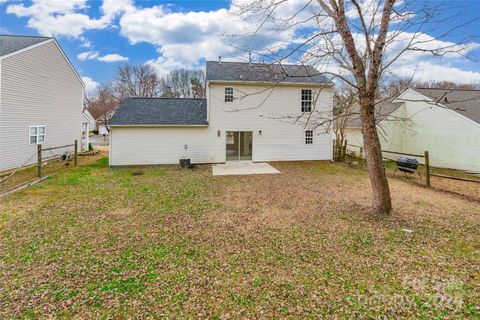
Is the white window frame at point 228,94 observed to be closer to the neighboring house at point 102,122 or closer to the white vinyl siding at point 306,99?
the white vinyl siding at point 306,99

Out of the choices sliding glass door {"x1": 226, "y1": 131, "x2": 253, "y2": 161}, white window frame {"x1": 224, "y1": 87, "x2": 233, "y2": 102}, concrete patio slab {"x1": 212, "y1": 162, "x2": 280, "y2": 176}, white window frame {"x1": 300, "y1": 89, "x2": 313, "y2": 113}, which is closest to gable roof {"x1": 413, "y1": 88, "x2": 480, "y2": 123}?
white window frame {"x1": 300, "y1": 89, "x2": 313, "y2": 113}

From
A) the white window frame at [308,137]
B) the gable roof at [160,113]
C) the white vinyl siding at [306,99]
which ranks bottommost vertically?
the white window frame at [308,137]

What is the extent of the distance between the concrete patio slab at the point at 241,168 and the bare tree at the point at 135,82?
31.5m

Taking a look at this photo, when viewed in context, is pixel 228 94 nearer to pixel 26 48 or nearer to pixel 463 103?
pixel 26 48

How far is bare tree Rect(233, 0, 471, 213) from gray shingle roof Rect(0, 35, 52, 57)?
1223 centimetres

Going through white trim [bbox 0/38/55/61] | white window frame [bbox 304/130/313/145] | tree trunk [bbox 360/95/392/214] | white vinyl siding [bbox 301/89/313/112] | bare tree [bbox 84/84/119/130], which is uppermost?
bare tree [bbox 84/84/119/130]

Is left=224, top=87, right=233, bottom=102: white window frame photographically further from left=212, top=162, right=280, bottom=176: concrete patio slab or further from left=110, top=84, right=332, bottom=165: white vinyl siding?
left=212, top=162, right=280, bottom=176: concrete patio slab

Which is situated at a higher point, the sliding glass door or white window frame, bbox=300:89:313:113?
white window frame, bbox=300:89:313:113

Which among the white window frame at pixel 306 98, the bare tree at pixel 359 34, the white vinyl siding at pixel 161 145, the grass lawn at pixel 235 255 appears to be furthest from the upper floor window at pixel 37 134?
the white window frame at pixel 306 98

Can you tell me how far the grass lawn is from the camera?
2.97 m

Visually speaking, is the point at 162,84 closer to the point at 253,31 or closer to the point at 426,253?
the point at 253,31

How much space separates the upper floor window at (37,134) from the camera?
12.4 m

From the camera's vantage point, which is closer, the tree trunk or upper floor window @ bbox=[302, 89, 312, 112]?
the tree trunk

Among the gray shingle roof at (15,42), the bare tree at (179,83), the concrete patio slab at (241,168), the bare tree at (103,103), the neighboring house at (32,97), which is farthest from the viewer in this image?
the bare tree at (103,103)
